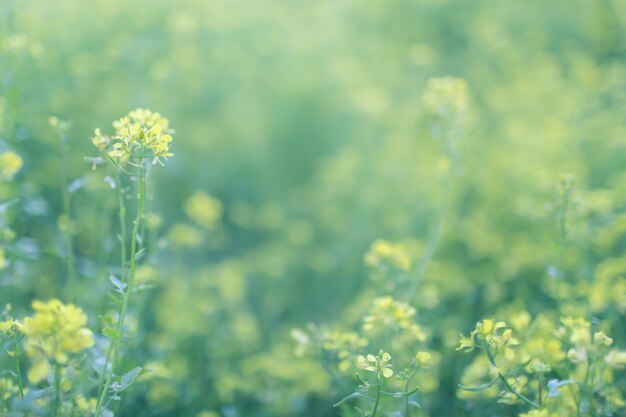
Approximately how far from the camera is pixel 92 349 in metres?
1.94

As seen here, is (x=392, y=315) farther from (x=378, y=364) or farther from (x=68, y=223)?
(x=68, y=223)

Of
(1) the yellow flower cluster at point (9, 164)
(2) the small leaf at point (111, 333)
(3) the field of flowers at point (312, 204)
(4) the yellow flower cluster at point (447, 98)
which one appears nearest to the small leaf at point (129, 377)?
(3) the field of flowers at point (312, 204)

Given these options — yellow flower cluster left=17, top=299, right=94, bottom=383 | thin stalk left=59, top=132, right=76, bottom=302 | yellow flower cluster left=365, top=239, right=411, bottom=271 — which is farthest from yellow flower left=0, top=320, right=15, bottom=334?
yellow flower cluster left=365, top=239, right=411, bottom=271

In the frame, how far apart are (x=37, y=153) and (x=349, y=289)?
7.31ft

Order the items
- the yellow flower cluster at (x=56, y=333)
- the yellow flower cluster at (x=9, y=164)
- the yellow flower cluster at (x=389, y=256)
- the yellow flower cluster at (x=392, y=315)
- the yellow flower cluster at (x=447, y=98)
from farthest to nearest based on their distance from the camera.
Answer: the yellow flower cluster at (x=447, y=98) < the yellow flower cluster at (x=389, y=256) < the yellow flower cluster at (x=9, y=164) < the yellow flower cluster at (x=392, y=315) < the yellow flower cluster at (x=56, y=333)

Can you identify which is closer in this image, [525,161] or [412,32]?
[525,161]

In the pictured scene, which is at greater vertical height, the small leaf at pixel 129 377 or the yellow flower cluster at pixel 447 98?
the yellow flower cluster at pixel 447 98

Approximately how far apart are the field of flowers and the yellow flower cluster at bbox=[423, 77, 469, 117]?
0.4 inches

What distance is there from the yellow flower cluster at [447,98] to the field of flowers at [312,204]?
0.03 ft

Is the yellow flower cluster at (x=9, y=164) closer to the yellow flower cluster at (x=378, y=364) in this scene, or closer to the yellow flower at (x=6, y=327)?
the yellow flower at (x=6, y=327)

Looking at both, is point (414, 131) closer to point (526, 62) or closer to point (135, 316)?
point (526, 62)

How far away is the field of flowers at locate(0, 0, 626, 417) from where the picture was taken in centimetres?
208

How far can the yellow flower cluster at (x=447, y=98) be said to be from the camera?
259 centimetres

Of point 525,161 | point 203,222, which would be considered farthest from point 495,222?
point 203,222
